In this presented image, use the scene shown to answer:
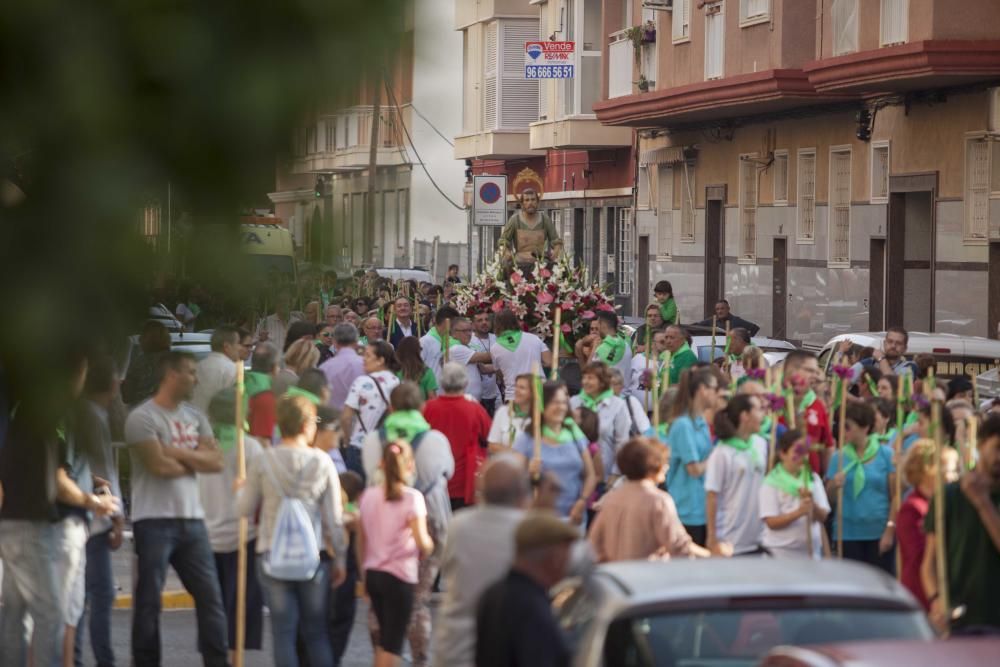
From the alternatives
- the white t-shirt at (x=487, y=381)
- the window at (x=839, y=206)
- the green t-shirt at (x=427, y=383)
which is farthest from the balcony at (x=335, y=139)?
the window at (x=839, y=206)

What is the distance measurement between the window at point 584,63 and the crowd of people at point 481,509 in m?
29.3

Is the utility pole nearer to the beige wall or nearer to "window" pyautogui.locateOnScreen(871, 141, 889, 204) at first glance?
the beige wall

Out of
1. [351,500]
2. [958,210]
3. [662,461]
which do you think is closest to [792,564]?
[662,461]

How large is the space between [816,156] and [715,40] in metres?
3.50

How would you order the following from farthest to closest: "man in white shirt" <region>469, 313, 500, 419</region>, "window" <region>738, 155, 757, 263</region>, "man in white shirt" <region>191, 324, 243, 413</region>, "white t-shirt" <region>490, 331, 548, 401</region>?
"window" <region>738, 155, 757, 263</region>
"man in white shirt" <region>469, 313, 500, 419</region>
"white t-shirt" <region>490, 331, 548, 401</region>
"man in white shirt" <region>191, 324, 243, 413</region>

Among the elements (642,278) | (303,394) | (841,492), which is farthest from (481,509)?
(642,278)

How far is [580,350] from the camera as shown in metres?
17.0

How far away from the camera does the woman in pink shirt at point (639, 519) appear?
828cm

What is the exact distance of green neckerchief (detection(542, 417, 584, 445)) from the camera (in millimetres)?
10422

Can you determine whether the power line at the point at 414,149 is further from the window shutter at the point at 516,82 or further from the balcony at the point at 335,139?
the window shutter at the point at 516,82

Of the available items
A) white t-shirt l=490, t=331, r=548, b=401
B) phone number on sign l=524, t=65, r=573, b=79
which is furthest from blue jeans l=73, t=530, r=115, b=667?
phone number on sign l=524, t=65, r=573, b=79

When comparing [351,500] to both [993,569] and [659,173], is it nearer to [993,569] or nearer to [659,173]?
[993,569]

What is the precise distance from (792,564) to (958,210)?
18.8m

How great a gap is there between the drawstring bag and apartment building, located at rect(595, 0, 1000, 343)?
618 inches
